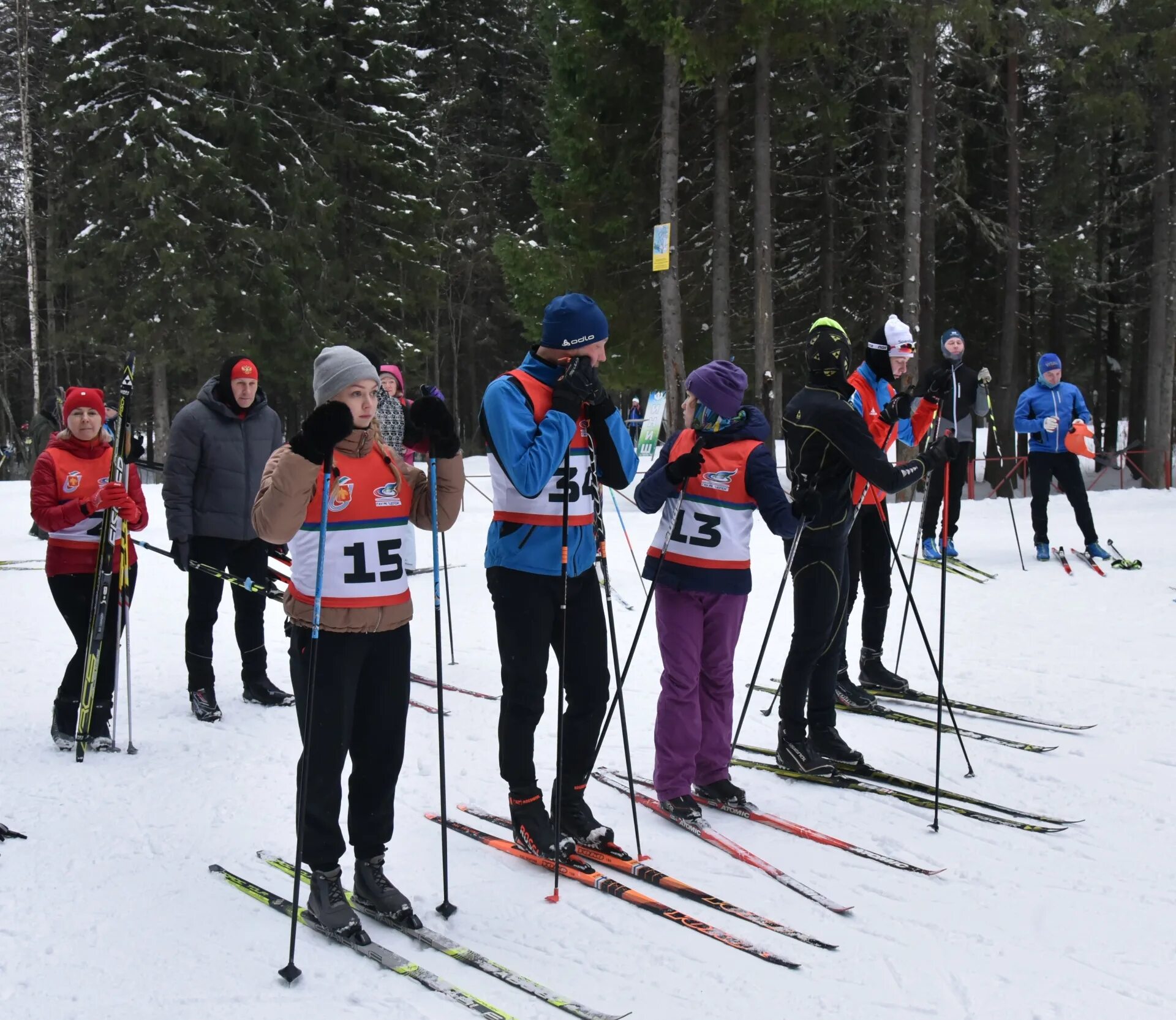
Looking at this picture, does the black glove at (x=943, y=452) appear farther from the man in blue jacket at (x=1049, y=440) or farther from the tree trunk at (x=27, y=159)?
the tree trunk at (x=27, y=159)

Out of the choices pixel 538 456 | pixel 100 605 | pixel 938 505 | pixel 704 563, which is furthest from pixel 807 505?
pixel 938 505

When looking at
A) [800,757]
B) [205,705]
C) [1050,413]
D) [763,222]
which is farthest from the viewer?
[763,222]

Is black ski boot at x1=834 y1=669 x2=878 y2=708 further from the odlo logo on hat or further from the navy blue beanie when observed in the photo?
the odlo logo on hat

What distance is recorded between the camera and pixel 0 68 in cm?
2356

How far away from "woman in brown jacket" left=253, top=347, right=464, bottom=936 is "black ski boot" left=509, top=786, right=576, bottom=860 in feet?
2.01

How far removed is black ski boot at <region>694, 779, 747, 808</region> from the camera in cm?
458

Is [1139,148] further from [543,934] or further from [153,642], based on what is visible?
[543,934]

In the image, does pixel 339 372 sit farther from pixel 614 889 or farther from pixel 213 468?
pixel 213 468

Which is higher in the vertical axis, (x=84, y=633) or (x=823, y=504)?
(x=823, y=504)

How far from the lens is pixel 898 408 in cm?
570

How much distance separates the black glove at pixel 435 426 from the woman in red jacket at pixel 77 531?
2515mm

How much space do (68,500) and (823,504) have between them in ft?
12.6

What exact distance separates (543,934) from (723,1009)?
Result: 70 centimetres

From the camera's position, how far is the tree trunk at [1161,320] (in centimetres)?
1691
